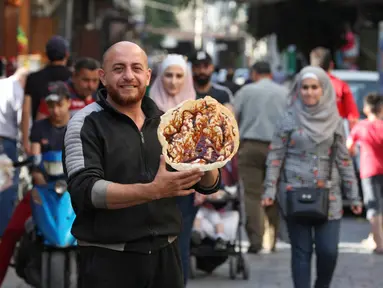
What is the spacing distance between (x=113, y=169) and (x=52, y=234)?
122 inches

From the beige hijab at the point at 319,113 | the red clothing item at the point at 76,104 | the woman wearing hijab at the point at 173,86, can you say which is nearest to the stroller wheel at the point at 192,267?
the woman wearing hijab at the point at 173,86

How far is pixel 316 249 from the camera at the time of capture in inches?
320

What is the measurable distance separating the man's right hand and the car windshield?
1193 cm

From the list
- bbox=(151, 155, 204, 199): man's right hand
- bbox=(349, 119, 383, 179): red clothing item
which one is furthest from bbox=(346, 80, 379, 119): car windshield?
bbox=(151, 155, 204, 199): man's right hand

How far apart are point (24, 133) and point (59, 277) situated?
105 inches

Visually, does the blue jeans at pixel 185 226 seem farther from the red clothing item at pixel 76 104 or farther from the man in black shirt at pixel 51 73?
the man in black shirt at pixel 51 73

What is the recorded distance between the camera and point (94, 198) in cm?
482

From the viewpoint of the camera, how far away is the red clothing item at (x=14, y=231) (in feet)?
28.4

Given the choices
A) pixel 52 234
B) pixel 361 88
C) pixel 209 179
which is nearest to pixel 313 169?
pixel 52 234

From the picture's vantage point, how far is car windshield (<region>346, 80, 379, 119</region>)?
54.1ft

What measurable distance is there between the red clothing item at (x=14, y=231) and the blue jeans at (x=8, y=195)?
45.2 inches

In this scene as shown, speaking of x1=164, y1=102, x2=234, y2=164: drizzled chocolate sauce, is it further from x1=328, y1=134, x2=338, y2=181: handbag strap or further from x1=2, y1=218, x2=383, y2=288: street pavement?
x1=2, y1=218, x2=383, y2=288: street pavement

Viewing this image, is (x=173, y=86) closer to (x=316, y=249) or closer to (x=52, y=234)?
(x=52, y=234)

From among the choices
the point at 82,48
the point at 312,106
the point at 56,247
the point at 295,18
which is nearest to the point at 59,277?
the point at 56,247
